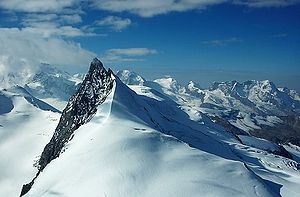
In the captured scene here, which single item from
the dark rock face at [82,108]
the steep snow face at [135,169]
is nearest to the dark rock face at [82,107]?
the dark rock face at [82,108]

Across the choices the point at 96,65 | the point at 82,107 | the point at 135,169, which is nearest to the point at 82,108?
the point at 82,107

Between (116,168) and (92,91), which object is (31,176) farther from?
(116,168)

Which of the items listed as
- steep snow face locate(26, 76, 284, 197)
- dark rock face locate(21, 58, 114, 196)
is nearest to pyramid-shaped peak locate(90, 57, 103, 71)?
dark rock face locate(21, 58, 114, 196)

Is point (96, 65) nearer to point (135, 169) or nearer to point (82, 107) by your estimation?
point (82, 107)

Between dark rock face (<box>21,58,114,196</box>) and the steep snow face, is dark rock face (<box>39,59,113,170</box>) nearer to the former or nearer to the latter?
dark rock face (<box>21,58,114,196</box>)

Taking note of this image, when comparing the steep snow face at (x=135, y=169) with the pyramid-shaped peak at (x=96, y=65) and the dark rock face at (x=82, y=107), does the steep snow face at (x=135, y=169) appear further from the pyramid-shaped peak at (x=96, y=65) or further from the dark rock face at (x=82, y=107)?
the pyramid-shaped peak at (x=96, y=65)

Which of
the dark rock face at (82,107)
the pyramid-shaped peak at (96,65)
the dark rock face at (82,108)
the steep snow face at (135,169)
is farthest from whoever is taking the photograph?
the pyramid-shaped peak at (96,65)

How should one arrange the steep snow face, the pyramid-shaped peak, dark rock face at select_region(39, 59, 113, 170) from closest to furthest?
the steep snow face
dark rock face at select_region(39, 59, 113, 170)
the pyramid-shaped peak

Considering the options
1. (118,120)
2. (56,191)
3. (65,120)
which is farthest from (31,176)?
(56,191)

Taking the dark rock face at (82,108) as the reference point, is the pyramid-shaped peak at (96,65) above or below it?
above
